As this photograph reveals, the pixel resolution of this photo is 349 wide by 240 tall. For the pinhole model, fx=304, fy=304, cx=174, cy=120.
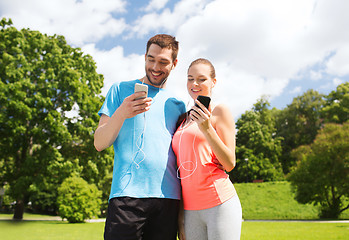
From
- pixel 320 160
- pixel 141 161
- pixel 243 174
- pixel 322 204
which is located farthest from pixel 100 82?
pixel 243 174

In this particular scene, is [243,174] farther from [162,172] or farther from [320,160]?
[162,172]

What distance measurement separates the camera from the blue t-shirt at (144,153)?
88.7 inches

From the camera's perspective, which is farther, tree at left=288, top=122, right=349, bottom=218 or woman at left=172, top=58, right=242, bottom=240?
tree at left=288, top=122, right=349, bottom=218

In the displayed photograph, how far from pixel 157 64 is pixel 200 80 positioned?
39cm

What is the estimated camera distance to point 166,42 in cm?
248

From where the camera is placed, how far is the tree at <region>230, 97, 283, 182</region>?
36.8 m

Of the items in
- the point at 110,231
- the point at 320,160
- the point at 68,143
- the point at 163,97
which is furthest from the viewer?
the point at 320,160

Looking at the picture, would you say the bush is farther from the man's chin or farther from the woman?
the woman

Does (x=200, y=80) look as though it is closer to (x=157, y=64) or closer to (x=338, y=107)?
(x=157, y=64)

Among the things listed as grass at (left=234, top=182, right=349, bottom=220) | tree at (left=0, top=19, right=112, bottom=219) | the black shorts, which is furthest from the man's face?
grass at (left=234, top=182, right=349, bottom=220)

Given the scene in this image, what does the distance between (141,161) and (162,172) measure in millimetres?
184

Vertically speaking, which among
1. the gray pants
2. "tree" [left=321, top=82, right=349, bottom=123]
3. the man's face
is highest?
"tree" [left=321, top=82, right=349, bottom=123]

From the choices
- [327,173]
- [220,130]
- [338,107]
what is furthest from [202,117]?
[338,107]

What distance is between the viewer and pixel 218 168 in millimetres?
2352
